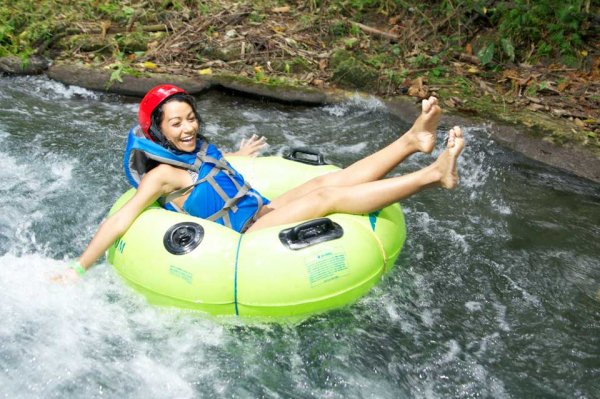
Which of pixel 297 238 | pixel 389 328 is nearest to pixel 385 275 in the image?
pixel 389 328

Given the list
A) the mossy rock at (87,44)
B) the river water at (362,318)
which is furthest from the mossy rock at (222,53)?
the river water at (362,318)

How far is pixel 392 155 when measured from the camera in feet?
11.5

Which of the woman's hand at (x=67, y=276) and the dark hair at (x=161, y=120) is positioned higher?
the dark hair at (x=161, y=120)

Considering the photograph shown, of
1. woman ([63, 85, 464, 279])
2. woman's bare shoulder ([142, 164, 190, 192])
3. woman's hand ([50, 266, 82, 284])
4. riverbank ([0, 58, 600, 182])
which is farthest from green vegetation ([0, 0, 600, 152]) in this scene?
woman's hand ([50, 266, 82, 284])

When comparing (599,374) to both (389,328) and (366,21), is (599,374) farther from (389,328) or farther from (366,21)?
(366,21)

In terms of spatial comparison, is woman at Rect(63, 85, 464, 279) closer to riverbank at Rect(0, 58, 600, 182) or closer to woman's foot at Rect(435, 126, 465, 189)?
woman's foot at Rect(435, 126, 465, 189)

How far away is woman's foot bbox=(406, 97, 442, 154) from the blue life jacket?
95 cm

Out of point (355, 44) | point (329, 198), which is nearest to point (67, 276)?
point (329, 198)

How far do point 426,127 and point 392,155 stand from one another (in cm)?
24

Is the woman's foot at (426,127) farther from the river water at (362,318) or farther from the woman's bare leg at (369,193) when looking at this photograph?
the river water at (362,318)

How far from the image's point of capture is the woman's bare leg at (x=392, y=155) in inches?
134

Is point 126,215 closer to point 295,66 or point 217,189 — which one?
point 217,189

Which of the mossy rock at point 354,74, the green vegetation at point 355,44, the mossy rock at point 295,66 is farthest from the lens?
the mossy rock at point 295,66

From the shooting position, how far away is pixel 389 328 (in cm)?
330
